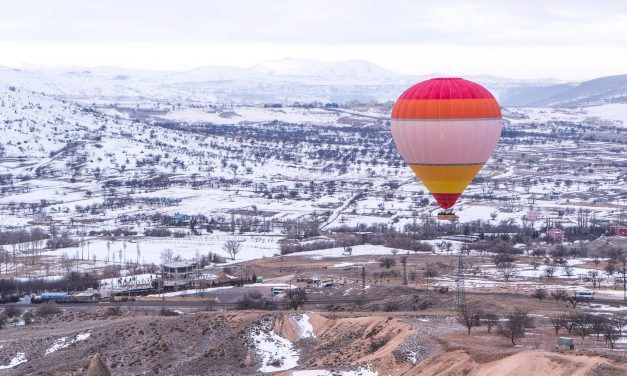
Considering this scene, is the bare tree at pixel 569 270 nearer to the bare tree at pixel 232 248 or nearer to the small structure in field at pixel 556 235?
the small structure in field at pixel 556 235

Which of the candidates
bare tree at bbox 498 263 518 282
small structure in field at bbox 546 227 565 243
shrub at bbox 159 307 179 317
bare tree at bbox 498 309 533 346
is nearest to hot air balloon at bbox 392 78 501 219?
bare tree at bbox 498 309 533 346

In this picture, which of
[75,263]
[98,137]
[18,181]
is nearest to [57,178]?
[18,181]

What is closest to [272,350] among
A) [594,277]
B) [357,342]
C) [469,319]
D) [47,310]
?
[357,342]

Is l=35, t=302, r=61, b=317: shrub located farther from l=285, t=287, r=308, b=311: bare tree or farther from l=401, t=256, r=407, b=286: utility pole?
l=401, t=256, r=407, b=286: utility pole

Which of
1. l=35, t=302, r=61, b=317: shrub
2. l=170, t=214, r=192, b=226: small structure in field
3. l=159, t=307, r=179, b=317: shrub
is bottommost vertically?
l=170, t=214, r=192, b=226: small structure in field

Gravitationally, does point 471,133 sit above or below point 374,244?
Result: above

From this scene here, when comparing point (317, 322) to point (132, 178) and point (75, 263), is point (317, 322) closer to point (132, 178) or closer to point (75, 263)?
point (75, 263)
